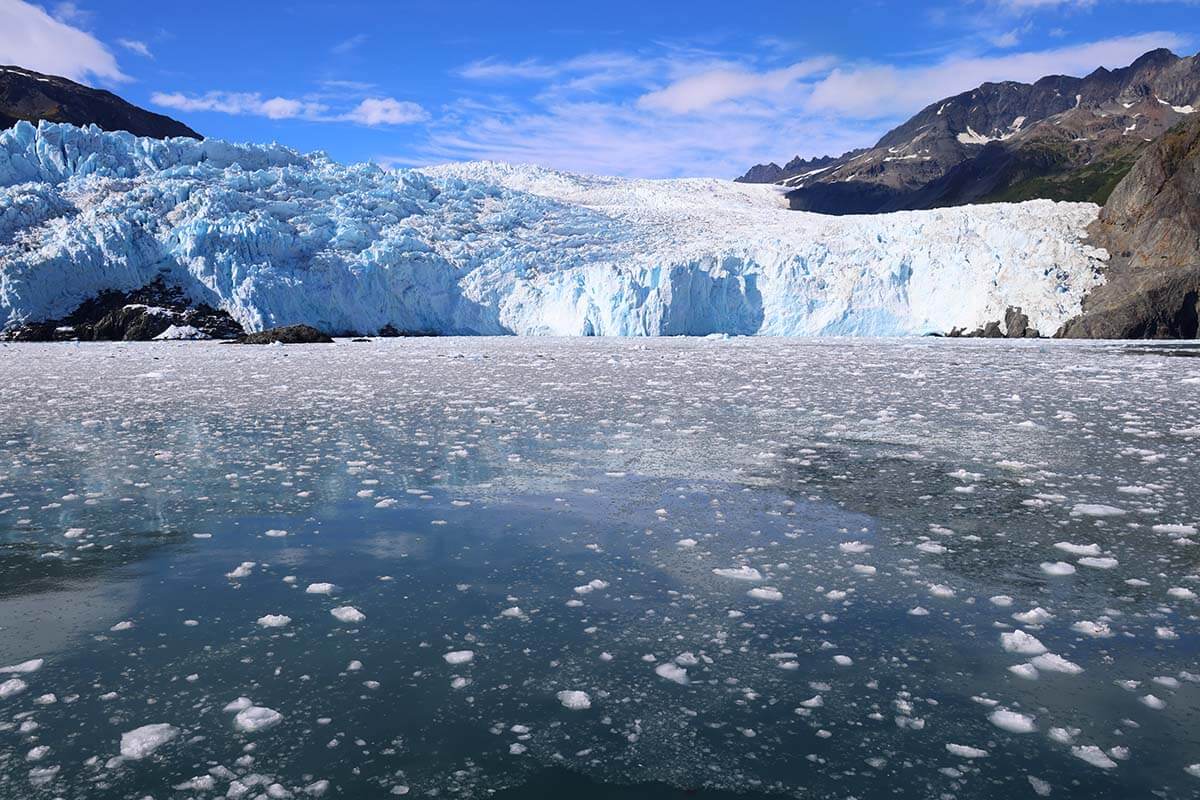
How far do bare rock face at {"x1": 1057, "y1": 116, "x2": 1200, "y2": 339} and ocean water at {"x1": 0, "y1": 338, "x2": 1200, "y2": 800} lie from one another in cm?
2833

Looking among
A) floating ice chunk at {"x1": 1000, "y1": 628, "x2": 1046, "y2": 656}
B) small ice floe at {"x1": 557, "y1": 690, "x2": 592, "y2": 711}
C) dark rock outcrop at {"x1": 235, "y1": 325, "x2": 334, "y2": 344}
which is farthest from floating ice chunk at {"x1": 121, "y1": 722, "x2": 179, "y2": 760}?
dark rock outcrop at {"x1": 235, "y1": 325, "x2": 334, "y2": 344}

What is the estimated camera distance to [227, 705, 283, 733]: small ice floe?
8.79 ft

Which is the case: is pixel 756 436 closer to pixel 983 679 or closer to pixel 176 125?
pixel 983 679

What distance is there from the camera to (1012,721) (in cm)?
269

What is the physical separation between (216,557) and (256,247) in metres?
30.9

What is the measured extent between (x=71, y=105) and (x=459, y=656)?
386 ft

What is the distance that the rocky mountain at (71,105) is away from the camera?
91.2 m

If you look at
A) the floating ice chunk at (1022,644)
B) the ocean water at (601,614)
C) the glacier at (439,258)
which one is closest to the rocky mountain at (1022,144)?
the glacier at (439,258)

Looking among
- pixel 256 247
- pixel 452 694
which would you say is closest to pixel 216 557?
pixel 452 694

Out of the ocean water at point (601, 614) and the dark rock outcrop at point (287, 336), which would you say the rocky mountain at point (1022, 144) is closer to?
the dark rock outcrop at point (287, 336)

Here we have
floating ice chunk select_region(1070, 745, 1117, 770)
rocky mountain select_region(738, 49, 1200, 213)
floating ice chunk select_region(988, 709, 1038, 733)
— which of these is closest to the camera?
floating ice chunk select_region(1070, 745, 1117, 770)

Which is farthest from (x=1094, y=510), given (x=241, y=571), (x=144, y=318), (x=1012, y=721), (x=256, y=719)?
(x=144, y=318)

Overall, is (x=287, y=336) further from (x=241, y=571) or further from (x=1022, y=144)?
(x=1022, y=144)

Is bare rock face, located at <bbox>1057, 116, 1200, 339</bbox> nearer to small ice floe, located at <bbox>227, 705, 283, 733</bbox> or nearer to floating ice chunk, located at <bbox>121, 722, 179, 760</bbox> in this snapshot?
small ice floe, located at <bbox>227, 705, 283, 733</bbox>
